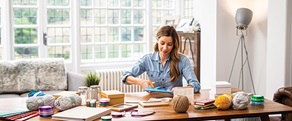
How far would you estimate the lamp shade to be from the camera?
198 inches

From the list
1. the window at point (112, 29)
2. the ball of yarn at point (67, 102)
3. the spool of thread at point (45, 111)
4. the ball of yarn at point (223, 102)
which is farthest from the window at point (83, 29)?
the ball of yarn at point (223, 102)

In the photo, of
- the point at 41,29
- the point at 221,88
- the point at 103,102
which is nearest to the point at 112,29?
the point at 41,29

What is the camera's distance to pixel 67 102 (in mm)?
2826

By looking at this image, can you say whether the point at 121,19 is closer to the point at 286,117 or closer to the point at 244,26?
the point at 244,26

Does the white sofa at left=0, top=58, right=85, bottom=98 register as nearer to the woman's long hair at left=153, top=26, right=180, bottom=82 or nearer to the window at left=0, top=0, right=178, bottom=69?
the window at left=0, top=0, right=178, bottom=69

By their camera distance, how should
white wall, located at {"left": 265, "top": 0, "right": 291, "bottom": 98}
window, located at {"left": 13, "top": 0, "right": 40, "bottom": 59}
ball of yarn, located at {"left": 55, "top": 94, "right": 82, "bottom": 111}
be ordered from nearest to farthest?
ball of yarn, located at {"left": 55, "top": 94, "right": 82, "bottom": 111} < white wall, located at {"left": 265, "top": 0, "right": 291, "bottom": 98} < window, located at {"left": 13, "top": 0, "right": 40, "bottom": 59}

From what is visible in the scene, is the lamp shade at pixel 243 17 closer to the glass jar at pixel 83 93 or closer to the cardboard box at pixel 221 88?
the cardboard box at pixel 221 88

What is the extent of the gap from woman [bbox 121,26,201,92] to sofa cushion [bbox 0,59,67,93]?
5.35 feet

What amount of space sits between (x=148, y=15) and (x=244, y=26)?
1.93m

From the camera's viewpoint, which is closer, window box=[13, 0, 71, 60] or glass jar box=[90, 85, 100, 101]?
glass jar box=[90, 85, 100, 101]

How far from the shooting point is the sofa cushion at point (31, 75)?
5.05m

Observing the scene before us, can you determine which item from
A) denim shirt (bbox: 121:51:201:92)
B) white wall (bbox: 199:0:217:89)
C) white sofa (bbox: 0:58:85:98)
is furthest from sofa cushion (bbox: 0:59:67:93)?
white wall (bbox: 199:0:217:89)

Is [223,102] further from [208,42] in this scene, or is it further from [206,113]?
[208,42]

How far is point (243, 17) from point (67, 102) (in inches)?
112
